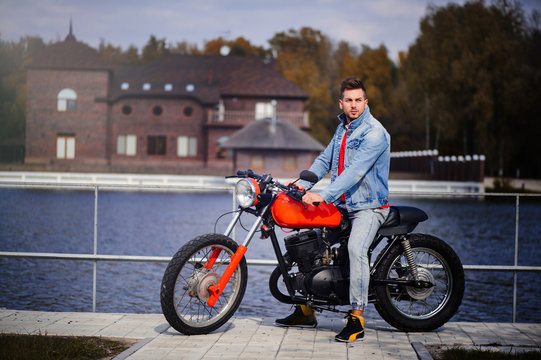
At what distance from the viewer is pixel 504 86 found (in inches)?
1821

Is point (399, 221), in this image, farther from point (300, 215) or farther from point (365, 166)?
point (300, 215)

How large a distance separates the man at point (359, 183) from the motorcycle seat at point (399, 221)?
10 cm

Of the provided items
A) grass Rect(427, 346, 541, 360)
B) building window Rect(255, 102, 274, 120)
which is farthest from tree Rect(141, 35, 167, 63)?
grass Rect(427, 346, 541, 360)

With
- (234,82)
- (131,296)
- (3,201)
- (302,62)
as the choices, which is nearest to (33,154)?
(234,82)

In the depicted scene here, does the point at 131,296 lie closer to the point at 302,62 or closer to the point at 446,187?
the point at 446,187

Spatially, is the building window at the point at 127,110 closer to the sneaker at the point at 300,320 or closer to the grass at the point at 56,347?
the sneaker at the point at 300,320

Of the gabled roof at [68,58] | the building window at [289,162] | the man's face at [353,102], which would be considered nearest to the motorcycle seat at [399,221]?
the man's face at [353,102]

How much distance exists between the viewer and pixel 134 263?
16.3 m

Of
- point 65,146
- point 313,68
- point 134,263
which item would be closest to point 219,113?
point 65,146

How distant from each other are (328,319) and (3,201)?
3.74m

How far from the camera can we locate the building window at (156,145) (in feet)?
183

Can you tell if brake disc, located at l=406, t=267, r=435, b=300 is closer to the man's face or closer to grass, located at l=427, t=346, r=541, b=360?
grass, located at l=427, t=346, r=541, b=360

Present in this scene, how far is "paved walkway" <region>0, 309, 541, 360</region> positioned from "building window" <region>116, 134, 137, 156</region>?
51.4m

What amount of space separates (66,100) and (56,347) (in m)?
56.3
